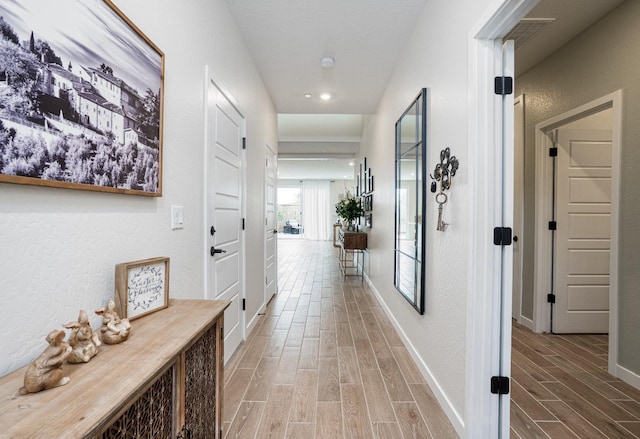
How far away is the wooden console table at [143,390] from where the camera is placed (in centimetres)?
59

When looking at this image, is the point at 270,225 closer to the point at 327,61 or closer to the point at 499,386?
the point at 327,61

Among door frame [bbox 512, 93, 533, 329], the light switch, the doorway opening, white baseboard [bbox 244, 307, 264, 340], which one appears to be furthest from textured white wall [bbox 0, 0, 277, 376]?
the doorway opening

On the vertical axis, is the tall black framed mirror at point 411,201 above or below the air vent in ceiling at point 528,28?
below

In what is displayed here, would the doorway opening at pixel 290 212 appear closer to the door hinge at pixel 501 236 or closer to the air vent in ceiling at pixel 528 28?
→ the air vent in ceiling at pixel 528 28

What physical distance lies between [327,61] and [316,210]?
10.6 metres

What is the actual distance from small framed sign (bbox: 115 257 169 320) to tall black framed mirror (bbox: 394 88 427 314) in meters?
1.68

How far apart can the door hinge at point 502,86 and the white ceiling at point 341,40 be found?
1.22 m

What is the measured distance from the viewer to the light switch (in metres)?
1.55

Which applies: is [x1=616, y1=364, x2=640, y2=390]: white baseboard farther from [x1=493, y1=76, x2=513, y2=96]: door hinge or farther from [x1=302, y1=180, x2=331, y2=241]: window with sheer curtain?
[x1=302, y1=180, x2=331, y2=241]: window with sheer curtain

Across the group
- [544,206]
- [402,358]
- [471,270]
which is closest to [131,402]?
[471,270]

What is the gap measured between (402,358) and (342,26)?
9.00ft

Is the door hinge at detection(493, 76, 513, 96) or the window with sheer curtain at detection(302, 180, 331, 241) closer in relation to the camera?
the door hinge at detection(493, 76, 513, 96)

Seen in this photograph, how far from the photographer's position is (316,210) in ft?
44.7

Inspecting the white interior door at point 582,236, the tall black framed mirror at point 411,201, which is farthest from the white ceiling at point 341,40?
the white interior door at point 582,236
